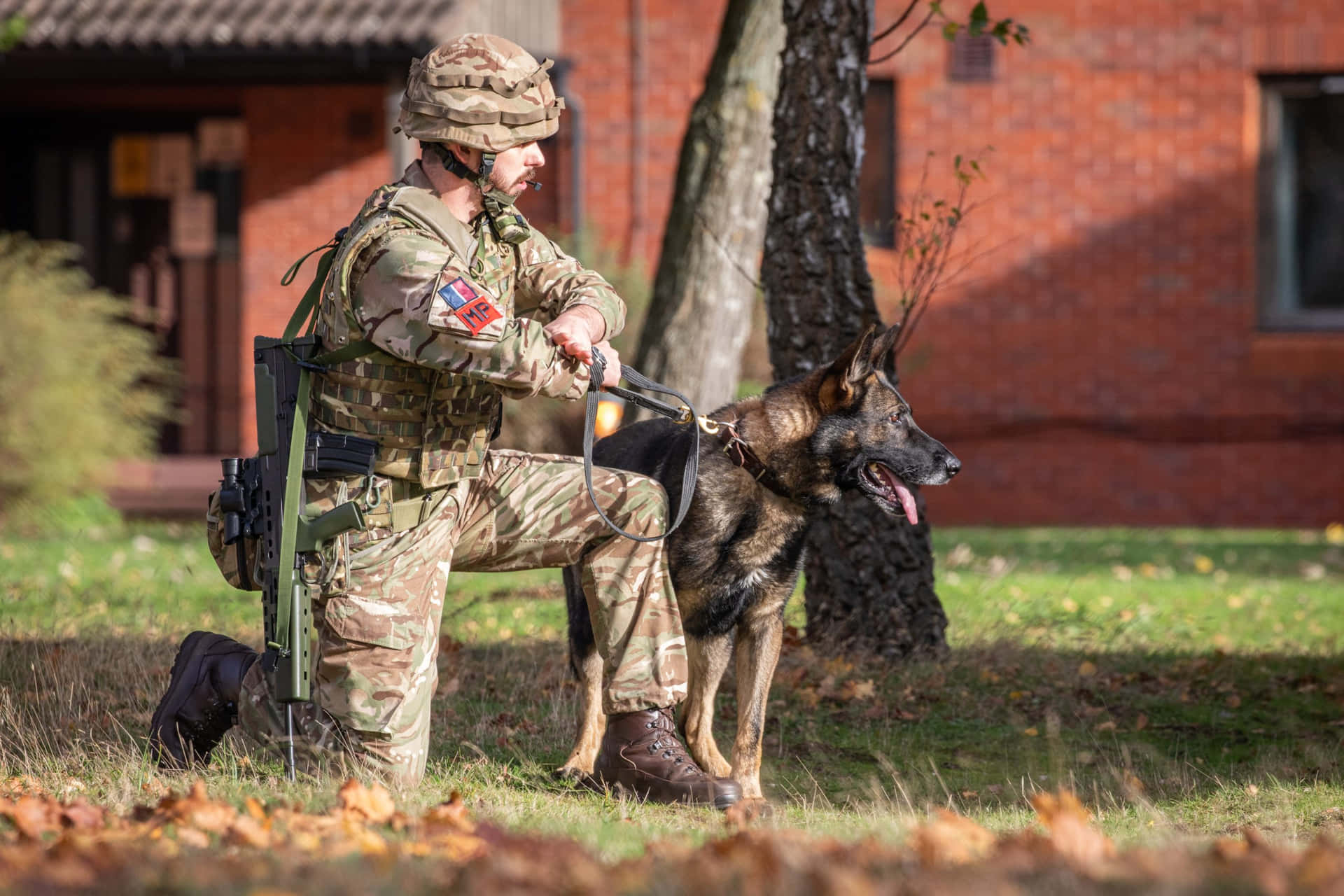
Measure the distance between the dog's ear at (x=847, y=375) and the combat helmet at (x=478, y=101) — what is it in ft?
3.86

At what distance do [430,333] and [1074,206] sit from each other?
411 inches

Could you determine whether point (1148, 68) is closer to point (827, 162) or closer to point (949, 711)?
point (827, 162)

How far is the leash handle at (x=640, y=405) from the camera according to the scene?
153 inches

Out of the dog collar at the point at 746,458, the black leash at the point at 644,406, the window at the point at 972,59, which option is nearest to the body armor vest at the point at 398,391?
the black leash at the point at 644,406

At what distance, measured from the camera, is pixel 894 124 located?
13094mm

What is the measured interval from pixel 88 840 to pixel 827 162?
13.4 ft

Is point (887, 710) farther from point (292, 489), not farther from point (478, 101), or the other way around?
point (478, 101)

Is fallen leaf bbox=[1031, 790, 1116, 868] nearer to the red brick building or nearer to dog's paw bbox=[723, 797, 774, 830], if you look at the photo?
dog's paw bbox=[723, 797, 774, 830]

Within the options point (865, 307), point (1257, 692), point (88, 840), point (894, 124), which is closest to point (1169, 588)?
point (1257, 692)

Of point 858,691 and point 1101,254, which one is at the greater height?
point 1101,254

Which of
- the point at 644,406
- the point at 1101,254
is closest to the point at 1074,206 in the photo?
the point at 1101,254

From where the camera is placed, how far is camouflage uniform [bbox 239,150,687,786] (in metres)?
3.72

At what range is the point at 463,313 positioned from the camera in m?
3.64

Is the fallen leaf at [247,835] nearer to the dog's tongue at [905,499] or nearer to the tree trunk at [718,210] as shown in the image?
the dog's tongue at [905,499]
